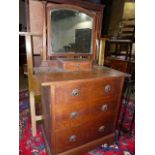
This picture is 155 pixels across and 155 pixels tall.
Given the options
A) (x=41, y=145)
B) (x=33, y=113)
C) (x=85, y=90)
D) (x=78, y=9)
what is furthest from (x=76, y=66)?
(x=41, y=145)

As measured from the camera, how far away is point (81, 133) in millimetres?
1355

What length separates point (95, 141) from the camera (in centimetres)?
150

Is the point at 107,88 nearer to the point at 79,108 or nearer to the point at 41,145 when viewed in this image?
the point at 79,108

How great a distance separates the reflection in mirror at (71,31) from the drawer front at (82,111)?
0.62 meters

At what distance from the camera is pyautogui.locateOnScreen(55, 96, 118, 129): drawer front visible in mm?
1171

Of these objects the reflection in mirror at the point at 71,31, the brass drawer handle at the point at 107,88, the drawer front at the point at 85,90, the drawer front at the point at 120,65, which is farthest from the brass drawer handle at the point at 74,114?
the drawer front at the point at 120,65

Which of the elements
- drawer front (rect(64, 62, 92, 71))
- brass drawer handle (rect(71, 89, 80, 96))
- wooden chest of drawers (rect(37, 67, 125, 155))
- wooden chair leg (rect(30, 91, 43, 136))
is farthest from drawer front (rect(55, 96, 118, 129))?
wooden chair leg (rect(30, 91, 43, 136))

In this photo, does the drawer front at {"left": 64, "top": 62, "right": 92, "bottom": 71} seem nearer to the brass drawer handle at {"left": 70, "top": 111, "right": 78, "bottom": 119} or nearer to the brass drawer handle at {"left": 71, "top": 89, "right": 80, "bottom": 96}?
the brass drawer handle at {"left": 71, "top": 89, "right": 80, "bottom": 96}

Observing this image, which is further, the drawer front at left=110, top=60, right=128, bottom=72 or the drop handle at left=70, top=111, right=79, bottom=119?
the drawer front at left=110, top=60, right=128, bottom=72

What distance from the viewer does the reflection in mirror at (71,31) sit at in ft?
4.66

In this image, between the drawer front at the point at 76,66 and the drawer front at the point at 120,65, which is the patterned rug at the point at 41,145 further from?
the drawer front at the point at 120,65
